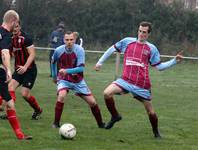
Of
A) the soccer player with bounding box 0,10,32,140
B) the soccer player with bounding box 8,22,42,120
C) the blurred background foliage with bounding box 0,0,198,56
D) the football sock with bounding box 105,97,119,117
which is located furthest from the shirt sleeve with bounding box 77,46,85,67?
the blurred background foliage with bounding box 0,0,198,56

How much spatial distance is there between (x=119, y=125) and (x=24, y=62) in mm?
2162

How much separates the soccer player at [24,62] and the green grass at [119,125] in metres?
0.57

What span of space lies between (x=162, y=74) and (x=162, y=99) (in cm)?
911

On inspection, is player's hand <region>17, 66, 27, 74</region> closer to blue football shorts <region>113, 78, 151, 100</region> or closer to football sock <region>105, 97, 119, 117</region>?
football sock <region>105, 97, 119, 117</region>

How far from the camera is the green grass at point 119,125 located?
28.7ft

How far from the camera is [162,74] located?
81.6 feet

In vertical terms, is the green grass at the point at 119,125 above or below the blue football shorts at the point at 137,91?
below

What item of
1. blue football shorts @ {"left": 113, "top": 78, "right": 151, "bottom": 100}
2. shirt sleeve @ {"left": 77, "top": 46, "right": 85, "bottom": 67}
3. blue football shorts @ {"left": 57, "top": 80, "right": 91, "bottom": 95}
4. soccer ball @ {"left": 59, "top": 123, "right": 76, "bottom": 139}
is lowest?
soccer ball @ {"left": 59, "top": 123, "right": 76, "bottom": 139}

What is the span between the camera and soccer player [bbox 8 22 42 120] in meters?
10.7

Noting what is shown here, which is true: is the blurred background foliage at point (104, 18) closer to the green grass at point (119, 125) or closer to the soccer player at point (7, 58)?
the green grass at point (119, 125)

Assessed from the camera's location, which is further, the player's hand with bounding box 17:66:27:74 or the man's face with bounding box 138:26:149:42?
the player's hand with bounding box 17:66:27:74

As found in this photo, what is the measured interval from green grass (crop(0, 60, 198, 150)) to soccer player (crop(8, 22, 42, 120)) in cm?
57

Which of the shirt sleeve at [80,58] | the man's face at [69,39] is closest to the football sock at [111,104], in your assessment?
the shirt sleeve at [80,58]

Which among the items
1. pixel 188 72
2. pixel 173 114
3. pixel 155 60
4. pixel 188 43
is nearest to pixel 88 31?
pixel 188 43
